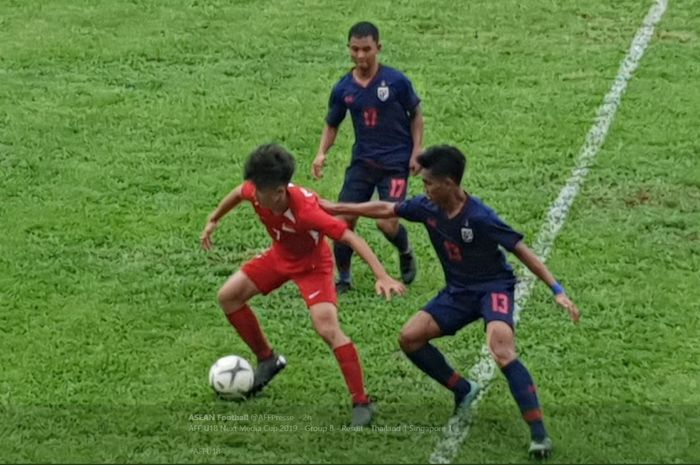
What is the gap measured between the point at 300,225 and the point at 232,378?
1.13m

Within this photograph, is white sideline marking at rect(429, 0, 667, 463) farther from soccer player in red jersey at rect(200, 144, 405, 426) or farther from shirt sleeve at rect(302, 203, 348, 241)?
shirt sleeve at rect(302, 203, 348, 241)

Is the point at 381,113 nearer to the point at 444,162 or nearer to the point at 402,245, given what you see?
the point at 402,245

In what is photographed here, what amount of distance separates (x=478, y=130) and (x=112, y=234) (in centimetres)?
403

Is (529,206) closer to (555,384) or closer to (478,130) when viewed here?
(478,130)

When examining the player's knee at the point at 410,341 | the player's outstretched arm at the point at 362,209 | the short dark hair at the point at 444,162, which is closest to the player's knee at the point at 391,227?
the player's outstretched arm at the point at 362,209

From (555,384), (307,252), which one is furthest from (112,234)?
(555,384)

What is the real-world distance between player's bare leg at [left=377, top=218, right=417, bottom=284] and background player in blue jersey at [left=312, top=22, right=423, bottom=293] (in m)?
→ 0.01

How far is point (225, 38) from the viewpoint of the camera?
15672 mm

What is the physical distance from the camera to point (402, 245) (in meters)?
9.83

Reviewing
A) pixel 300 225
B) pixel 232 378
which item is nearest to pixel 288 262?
pixel 300 225

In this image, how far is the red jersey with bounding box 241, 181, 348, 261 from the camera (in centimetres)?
755

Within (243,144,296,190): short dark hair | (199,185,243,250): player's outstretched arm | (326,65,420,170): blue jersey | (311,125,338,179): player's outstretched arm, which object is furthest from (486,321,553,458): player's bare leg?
(311,125,338,179): player's outstretched arm

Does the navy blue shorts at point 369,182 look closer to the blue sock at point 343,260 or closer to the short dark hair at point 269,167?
the blue sock at point 343,260

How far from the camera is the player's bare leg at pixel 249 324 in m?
8.03
